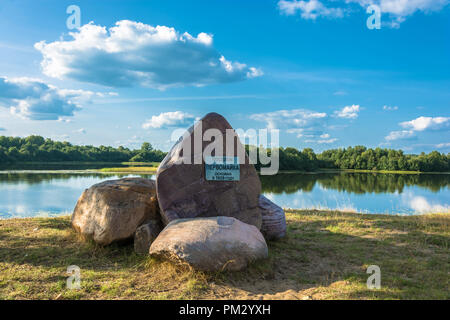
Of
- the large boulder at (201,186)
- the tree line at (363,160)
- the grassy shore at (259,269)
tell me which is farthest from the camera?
the tree line at (363,160)

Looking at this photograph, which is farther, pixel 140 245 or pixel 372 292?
pixel 140 245

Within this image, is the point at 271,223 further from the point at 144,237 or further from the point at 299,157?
the point at 299,157

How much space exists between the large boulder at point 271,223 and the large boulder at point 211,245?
2070 mm

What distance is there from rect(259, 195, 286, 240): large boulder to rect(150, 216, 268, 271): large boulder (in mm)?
2070

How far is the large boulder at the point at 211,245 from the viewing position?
17.7 ft

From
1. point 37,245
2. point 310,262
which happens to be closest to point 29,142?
point 37,245

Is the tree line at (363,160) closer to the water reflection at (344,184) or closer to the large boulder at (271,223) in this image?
the water reflection at (344,184)

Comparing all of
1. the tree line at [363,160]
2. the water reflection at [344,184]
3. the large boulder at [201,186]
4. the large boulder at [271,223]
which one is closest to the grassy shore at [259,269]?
the large boulder at [271,223]

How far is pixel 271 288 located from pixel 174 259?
5.86ft

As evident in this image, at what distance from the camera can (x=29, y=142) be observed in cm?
7488

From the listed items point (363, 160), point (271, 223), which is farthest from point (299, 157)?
point (271, 223)

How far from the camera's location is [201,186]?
7414mm
